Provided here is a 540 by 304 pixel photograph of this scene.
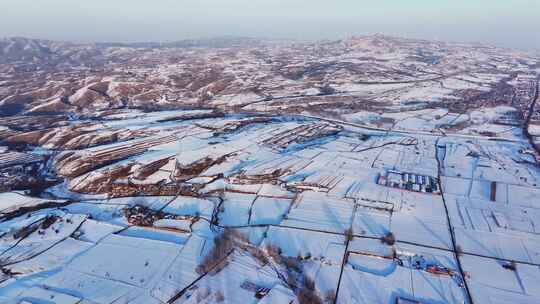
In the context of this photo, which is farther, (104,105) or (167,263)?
(104,105)

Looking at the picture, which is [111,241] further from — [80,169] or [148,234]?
[80,169]

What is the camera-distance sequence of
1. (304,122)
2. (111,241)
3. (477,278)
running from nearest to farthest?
1. (477,278)
2. (111,241)
3. (304,122)

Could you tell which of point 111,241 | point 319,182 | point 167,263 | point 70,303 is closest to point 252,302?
point 167,263

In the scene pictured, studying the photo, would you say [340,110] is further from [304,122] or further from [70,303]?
[70,303]

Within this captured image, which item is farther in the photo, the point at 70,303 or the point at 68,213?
the point at 68,213

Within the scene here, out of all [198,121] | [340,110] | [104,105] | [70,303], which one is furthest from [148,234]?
[104,105]

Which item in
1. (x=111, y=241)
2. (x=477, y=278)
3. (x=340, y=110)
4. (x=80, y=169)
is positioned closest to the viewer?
(x=477, y=278)
